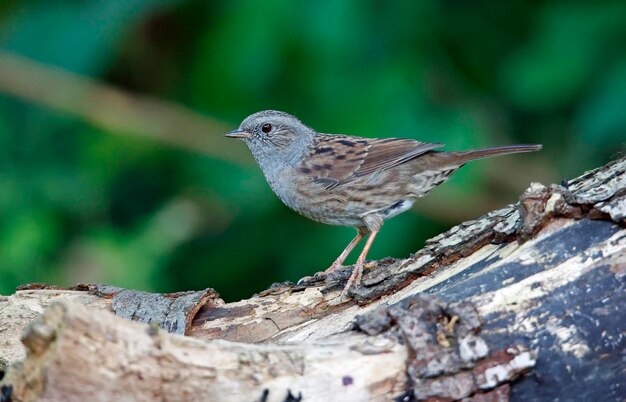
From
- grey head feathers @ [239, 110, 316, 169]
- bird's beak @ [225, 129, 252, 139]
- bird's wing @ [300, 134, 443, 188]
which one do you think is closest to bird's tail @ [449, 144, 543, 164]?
bird's wing @ [300, 134, 443, 188]

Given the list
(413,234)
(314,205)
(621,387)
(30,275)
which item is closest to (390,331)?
(621,387)

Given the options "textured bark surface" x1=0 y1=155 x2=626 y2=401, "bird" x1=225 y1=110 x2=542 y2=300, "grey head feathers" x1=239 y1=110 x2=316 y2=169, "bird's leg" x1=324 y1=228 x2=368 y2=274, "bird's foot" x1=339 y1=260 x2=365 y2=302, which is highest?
"grey head feathers" x1=239 y1=110 x2=316 y2=169

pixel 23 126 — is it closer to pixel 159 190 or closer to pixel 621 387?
pixel 159 190

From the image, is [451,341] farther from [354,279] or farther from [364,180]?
[364,180]

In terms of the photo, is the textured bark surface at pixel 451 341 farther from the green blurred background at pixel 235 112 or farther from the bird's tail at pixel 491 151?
the green blurred background at pixel 235 112

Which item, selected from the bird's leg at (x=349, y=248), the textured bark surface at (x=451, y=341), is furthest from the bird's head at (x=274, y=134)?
the textured bark surface at (x=451, y=341)

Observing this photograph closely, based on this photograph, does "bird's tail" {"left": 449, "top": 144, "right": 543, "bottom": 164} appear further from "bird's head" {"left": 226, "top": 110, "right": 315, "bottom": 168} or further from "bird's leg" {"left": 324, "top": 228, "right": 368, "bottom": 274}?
"bird's head" {"left": 226, "top": 110, "right": 315, "bottom": 168}

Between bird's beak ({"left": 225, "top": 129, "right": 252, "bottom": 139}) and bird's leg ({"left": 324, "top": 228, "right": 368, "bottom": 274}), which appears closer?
bird's leg ({"left": 324, "top": 228, "right": 368, "bottom": 274})
